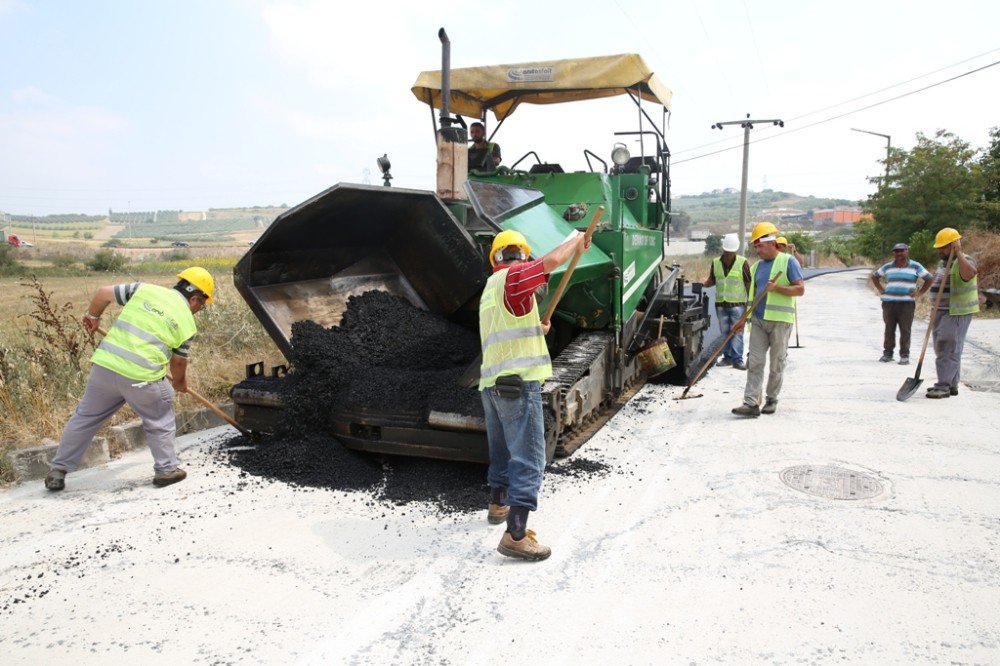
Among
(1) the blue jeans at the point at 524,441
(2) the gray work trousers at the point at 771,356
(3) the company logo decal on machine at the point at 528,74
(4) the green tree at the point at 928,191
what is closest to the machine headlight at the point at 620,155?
(3) the company logo decal on machine at the point at 528,74

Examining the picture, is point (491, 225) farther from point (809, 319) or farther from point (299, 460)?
point (809, 319)

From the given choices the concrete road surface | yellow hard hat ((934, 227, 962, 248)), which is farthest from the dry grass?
yellow hard hat ((934, 227, 962, 248))

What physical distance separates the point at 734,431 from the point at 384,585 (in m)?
3.52

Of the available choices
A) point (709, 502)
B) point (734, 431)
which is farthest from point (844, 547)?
point (734, 431)

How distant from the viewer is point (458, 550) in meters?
3.53

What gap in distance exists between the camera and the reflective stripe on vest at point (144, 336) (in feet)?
13.9

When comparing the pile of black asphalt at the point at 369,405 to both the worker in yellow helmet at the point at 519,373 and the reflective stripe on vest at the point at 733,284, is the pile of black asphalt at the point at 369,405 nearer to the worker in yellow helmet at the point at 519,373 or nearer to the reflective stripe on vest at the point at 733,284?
the worker in yellow helmet at the point at 519,373

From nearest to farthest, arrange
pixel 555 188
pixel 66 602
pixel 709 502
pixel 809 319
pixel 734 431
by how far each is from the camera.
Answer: pixel 66 602 < pixel 709 502 < pixel 734 431 < pixel 555 188 < pixel 809 319

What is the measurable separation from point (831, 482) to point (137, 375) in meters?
4.32

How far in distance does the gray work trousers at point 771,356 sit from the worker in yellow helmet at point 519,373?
3.26 metres

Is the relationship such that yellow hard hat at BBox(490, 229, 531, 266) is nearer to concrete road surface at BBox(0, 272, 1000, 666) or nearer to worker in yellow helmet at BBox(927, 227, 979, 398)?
concrete road surface at BBox(0, 272, 1000, 666)

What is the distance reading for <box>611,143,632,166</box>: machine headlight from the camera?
22.1ft

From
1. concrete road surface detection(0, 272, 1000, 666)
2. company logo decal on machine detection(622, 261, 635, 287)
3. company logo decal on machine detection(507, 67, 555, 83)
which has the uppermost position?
company logo decal on machine detection(507, 67, 555, 83)

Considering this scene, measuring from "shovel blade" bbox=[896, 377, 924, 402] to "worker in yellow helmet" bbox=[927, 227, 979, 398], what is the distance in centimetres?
16
